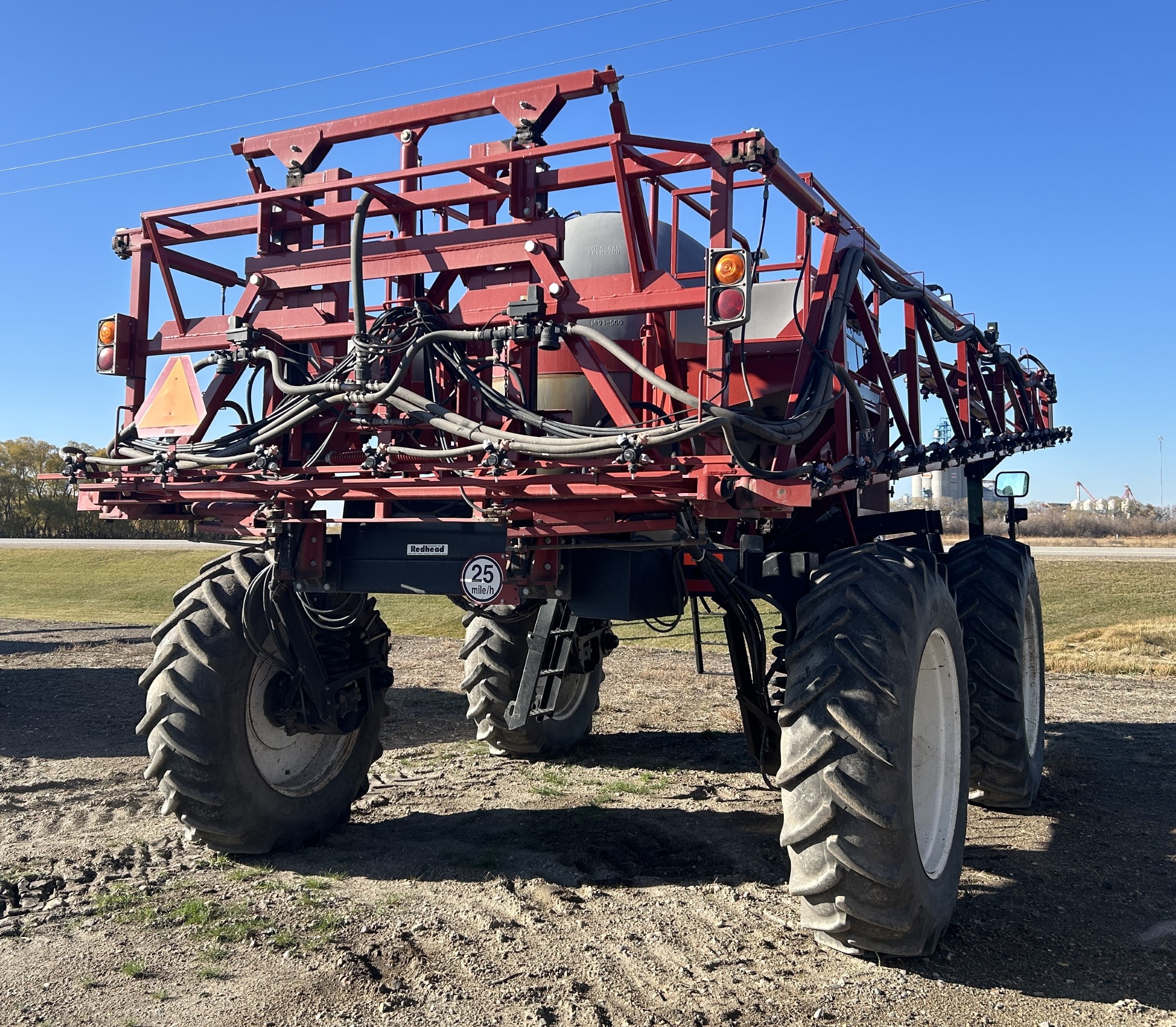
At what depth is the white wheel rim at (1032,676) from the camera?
22.7 feet

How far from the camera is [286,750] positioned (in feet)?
18.9

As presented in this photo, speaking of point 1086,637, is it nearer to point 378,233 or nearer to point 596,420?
point 596,420

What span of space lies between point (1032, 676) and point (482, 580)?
15.0ft

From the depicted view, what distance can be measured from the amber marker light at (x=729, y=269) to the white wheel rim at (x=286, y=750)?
3.30 meters

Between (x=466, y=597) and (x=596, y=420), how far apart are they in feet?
4.41

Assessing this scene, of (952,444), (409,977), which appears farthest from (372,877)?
(952,444)

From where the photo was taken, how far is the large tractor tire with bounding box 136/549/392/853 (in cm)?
511

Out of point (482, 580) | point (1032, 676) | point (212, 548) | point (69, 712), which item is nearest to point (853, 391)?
point (482, 580)

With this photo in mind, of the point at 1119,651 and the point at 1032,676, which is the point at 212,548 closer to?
the point at 1119,651

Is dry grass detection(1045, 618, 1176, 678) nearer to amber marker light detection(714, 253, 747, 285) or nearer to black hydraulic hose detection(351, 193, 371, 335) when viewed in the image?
amber marker light detection(714, 253, 747, 285)

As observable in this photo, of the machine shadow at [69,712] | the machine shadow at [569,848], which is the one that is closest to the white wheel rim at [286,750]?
the machine shadow at [569,848]

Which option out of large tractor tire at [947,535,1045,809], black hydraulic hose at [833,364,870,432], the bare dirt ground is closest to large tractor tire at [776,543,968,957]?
the bare dirt ground

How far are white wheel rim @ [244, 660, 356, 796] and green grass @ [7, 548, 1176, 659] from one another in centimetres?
589

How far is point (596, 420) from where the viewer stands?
18.1 feet
